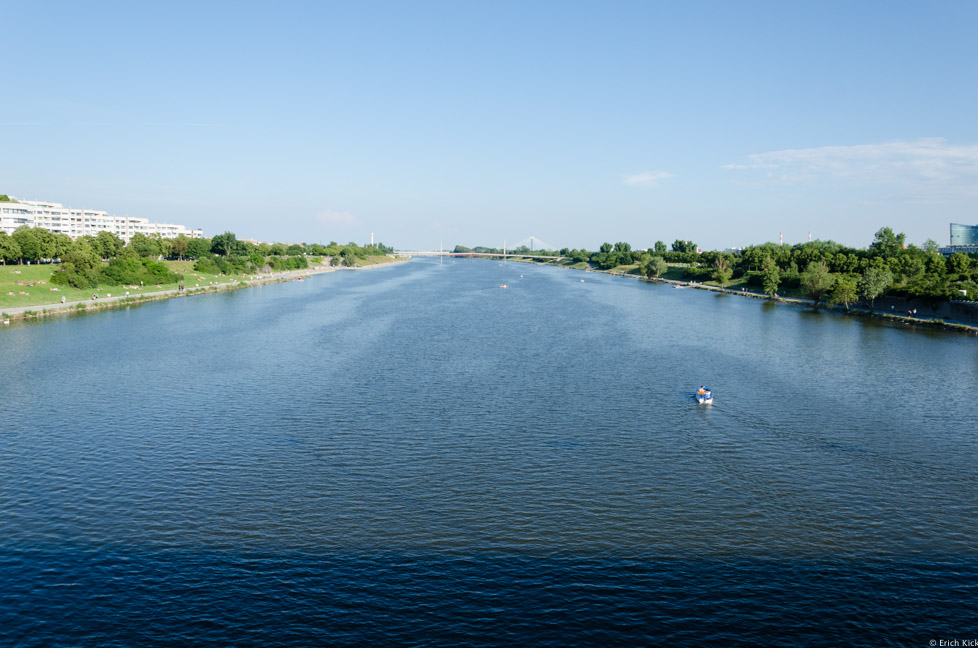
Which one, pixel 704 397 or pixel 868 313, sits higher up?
pixel 868 313

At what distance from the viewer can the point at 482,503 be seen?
23.8 meters

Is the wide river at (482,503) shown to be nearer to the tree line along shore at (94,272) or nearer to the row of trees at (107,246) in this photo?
the tree line along shore at (94,272)

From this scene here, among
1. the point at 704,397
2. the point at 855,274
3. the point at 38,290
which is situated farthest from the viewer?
the point at 855,274

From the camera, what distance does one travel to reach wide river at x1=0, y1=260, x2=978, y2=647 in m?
17.3

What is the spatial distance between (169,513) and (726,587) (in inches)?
770

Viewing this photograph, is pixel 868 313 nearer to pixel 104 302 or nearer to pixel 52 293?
pixel 104 302

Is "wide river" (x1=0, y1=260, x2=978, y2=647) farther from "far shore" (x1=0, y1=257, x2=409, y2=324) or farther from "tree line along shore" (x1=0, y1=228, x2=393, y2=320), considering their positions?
"tree line along shore" (x1=0, y1=228, x2=393, y2=320)

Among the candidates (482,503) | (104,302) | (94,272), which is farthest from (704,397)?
(94,272)

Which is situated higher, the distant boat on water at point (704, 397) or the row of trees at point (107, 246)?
the row of trees at point (107, 246)

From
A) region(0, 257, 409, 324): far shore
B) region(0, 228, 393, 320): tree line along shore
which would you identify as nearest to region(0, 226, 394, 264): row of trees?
region(0, 228, 393, 320): tree line along shore

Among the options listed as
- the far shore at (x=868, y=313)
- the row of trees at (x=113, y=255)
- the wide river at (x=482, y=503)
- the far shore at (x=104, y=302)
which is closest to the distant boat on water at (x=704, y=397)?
the wide river at (x=482, y=503)

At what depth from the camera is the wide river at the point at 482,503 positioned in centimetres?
1734

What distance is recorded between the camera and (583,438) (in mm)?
31734

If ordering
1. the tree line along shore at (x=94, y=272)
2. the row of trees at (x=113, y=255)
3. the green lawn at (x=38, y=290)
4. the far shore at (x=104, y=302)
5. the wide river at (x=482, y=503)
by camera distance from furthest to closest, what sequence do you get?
1. the row of trees at (x=113, y=255)
2. the tree line along shore at (x=94, y=272)
3. the green lawn at (x=38, y=290)
4. the far shore at (x=104, y=302)
5. the wide river at (x=482, y=503)
